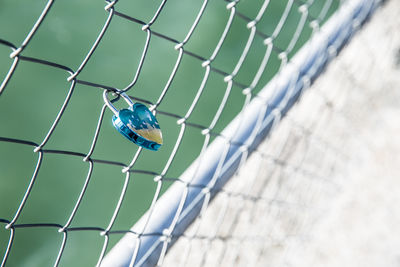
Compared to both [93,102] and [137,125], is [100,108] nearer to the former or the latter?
[93,102]

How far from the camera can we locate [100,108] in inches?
138

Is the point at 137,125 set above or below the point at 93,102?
below

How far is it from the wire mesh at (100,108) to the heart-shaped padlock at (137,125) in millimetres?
1074

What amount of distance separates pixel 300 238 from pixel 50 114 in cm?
231

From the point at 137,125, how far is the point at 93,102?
2.71 m

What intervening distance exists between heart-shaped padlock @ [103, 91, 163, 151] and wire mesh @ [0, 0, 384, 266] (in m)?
1.07

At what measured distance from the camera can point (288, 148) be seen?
2219 millimetres

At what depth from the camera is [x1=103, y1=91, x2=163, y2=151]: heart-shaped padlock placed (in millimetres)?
895

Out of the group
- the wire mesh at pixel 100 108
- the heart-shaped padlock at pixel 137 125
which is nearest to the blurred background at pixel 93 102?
the wire mesh at pixel 100 108

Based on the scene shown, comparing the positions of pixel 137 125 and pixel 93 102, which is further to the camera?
pixel 93 102

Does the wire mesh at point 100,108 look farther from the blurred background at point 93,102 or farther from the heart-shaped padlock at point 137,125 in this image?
the heart-shaped padlock at point 137,125

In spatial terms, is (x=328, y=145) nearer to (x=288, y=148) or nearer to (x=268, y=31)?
(x=288, y=148)

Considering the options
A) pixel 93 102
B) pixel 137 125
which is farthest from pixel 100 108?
pixel 137 125

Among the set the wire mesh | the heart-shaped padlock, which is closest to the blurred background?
the wire mesh
